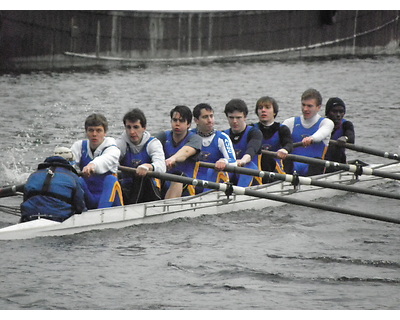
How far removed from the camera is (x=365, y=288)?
1002cm

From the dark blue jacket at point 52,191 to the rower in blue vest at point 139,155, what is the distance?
105 cm

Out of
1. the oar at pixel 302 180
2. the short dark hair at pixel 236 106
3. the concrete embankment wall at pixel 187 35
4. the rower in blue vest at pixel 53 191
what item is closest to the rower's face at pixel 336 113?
the short dark hair at pixel 236 106

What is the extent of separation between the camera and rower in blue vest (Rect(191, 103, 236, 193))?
39.9ft

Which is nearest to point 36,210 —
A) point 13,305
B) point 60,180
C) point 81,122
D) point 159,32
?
point 60,180

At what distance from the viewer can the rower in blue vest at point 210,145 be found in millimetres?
12164

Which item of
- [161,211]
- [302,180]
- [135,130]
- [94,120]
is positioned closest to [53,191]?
[94,120]

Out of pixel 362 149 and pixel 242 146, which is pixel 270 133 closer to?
pixel 242 146

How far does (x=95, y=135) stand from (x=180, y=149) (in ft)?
4.17

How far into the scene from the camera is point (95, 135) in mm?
11039

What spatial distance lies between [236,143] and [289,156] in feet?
2.24

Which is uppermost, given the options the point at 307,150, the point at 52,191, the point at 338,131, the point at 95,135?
the point at 95,135

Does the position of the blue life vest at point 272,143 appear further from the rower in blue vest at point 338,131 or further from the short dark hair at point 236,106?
the rower in blue vest at point 338,131

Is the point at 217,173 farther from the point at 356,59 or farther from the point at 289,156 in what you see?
the point at 356,59

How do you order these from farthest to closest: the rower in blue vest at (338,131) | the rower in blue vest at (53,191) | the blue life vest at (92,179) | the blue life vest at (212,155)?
the rower in blue vest at (338,131)
the blue life vest at (212,155)
the blue life vest at (92,179)
the rower in blue vest at (53,191)
